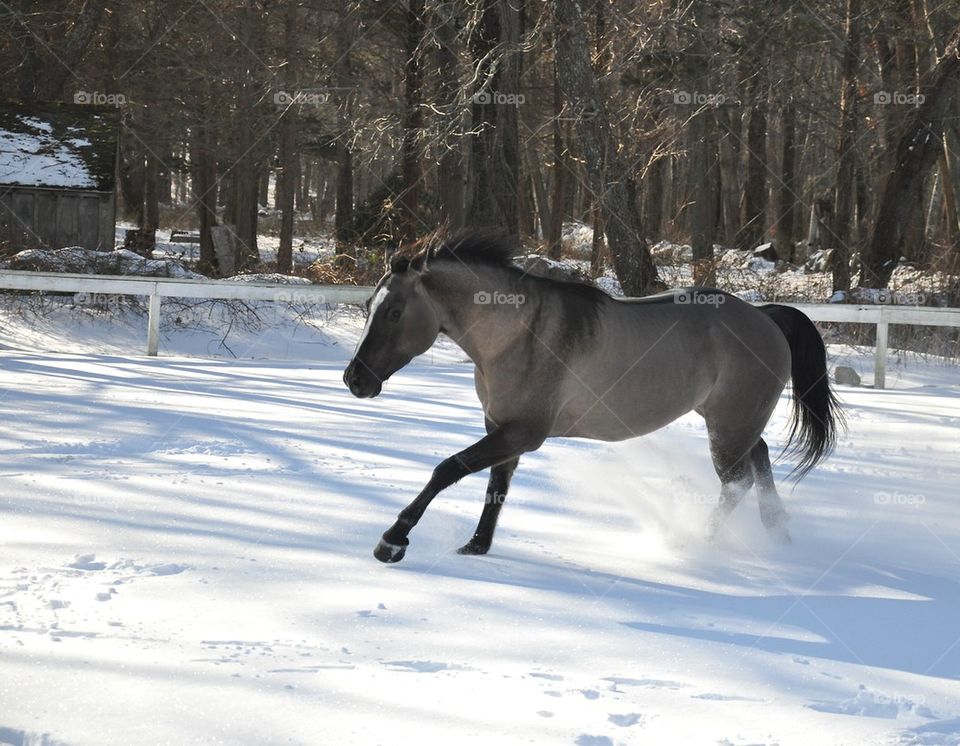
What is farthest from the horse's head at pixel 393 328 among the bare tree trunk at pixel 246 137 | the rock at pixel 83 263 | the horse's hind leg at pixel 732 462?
the bare tree trunk at pixel 246 137

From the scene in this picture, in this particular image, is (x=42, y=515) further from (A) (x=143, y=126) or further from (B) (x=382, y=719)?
(A) (x=143, y=126)

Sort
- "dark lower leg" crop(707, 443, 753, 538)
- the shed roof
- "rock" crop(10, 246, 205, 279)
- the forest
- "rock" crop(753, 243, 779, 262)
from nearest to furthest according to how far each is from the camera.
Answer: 1. "dark lower leg" crop(707, 443, 753, 538)
2. "rock" crop(10, 246, 205, 279)
3. the forest
4. the shed roof
5. "rock" crop(753, 243, 779, 262)

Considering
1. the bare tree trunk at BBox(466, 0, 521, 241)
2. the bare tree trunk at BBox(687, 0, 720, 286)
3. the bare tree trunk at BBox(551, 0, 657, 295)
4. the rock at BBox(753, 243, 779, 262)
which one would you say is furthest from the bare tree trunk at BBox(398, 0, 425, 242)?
the rock at BBox(753, 243, 779, 262)

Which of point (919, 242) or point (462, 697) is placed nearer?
point (462, 697)

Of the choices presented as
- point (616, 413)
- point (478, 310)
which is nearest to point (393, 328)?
point (478, 310)

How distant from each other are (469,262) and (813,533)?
2.54 meters

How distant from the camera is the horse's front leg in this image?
4.86 metres

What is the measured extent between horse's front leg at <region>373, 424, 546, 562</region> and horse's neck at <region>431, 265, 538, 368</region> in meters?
0.42

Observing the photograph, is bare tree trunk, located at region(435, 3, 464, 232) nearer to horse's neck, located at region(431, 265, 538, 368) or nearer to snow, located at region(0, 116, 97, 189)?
snow, located at region(0, 116, 97, 189)

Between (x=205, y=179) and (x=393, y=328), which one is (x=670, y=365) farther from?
(x=205, y=179)

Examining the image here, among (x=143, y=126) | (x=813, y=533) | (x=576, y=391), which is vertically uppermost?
(x=143, y=126)

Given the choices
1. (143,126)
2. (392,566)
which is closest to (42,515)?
Answer: (392,566)

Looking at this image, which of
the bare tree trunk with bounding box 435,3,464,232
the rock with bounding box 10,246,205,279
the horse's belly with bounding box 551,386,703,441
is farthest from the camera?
the bare tree trunk with bounding box 435,3,464,232

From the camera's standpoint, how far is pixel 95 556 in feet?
15.3
